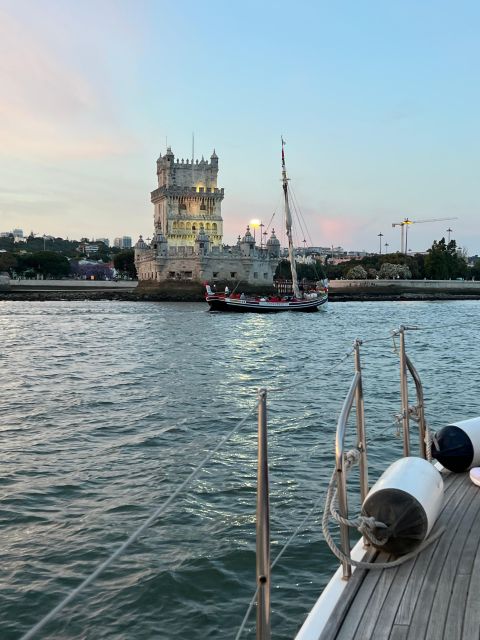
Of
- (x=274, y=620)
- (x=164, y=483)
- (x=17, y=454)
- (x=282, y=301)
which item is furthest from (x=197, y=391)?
(x=282, y=301)

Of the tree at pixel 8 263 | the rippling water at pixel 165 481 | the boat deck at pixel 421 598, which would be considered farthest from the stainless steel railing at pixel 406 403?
the tree at pixel 8 263

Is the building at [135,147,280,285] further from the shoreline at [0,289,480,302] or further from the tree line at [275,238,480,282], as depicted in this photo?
the tree line at [275,238,480,282]

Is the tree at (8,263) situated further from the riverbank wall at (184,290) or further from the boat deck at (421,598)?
the boat deck at (421,598)

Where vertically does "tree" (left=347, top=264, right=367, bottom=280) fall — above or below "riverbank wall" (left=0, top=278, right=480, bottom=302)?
above

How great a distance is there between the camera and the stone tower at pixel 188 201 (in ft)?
346

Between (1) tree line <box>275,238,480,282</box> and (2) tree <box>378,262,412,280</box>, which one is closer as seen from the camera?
(1) tree line <box>275,238,480,282</box>

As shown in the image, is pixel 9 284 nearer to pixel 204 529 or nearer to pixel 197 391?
pixel 197 391

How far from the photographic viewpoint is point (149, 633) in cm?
542

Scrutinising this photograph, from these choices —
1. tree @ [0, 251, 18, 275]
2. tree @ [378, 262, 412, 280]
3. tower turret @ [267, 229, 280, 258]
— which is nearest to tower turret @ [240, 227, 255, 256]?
tower turret @ [267, 229, 280, 258]

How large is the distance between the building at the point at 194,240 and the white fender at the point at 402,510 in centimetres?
8661

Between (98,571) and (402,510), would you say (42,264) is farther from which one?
(98,571)

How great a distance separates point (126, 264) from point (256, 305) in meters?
76.7

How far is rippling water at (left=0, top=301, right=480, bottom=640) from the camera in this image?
233 inches

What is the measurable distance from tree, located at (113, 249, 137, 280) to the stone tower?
984 inches
